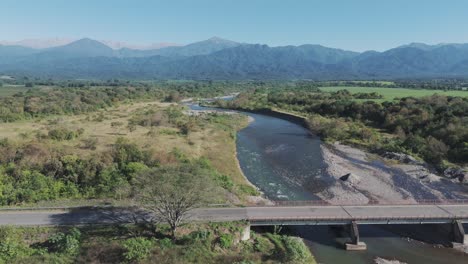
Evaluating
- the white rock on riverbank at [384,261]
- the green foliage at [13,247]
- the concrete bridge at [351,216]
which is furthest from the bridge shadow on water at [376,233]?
the green foliage at [13,247]

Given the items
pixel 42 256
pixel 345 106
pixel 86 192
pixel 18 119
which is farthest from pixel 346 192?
pixel 18 119

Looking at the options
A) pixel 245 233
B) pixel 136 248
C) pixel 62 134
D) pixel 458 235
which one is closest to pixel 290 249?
pixel 245 233

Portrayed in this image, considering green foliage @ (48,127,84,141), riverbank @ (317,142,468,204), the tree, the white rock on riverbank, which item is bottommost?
the white rock on riverbank

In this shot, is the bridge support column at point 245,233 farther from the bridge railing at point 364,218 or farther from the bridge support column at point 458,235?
the bridge support column at point 458,235

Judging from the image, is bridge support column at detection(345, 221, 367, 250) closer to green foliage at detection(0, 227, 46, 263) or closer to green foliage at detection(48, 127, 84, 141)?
green foliage at detection(0, 227, 46, 263)

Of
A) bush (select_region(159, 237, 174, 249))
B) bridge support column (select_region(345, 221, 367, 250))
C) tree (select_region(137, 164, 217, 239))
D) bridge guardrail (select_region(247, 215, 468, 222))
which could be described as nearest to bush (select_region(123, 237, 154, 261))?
bush (select_region(159, 237, 174, 249))

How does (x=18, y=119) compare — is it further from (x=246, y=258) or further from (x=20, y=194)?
(x=246, y=258)
